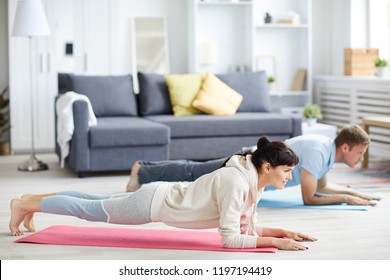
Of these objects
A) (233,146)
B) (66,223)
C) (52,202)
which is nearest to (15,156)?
(233,146)

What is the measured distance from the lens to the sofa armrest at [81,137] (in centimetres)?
641

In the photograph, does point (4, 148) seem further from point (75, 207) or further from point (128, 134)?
point (75, 207)

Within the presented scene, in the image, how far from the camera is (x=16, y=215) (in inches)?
164

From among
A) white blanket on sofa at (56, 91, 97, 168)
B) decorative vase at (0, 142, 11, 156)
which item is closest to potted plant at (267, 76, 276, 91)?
white blanket on sofa at (56, 91, 97, 168)

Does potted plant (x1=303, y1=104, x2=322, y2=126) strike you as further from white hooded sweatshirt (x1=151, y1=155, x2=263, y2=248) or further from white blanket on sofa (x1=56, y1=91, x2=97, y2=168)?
white hooded sweatshirt (x1=151, y1=155, x2=263, y2=248)

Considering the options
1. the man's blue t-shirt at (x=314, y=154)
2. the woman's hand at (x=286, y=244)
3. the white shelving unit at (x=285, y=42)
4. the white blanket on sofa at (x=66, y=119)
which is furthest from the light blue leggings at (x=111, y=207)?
the white shelving unit at (x=285, y=42)

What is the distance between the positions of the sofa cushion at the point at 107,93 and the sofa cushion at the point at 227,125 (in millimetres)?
331

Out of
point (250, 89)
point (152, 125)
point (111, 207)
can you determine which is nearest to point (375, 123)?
point (250, 89)

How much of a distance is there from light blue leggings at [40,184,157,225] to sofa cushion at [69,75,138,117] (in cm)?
328

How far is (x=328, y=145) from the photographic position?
4906 mm

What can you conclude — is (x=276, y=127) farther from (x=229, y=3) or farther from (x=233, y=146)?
(x=229, y=3)

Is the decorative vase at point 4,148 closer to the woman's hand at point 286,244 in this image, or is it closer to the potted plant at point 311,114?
the potted plant at point 311,114

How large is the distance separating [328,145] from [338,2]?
4212 mm

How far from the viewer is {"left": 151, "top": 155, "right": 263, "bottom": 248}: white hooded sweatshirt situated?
3693 millimetres
